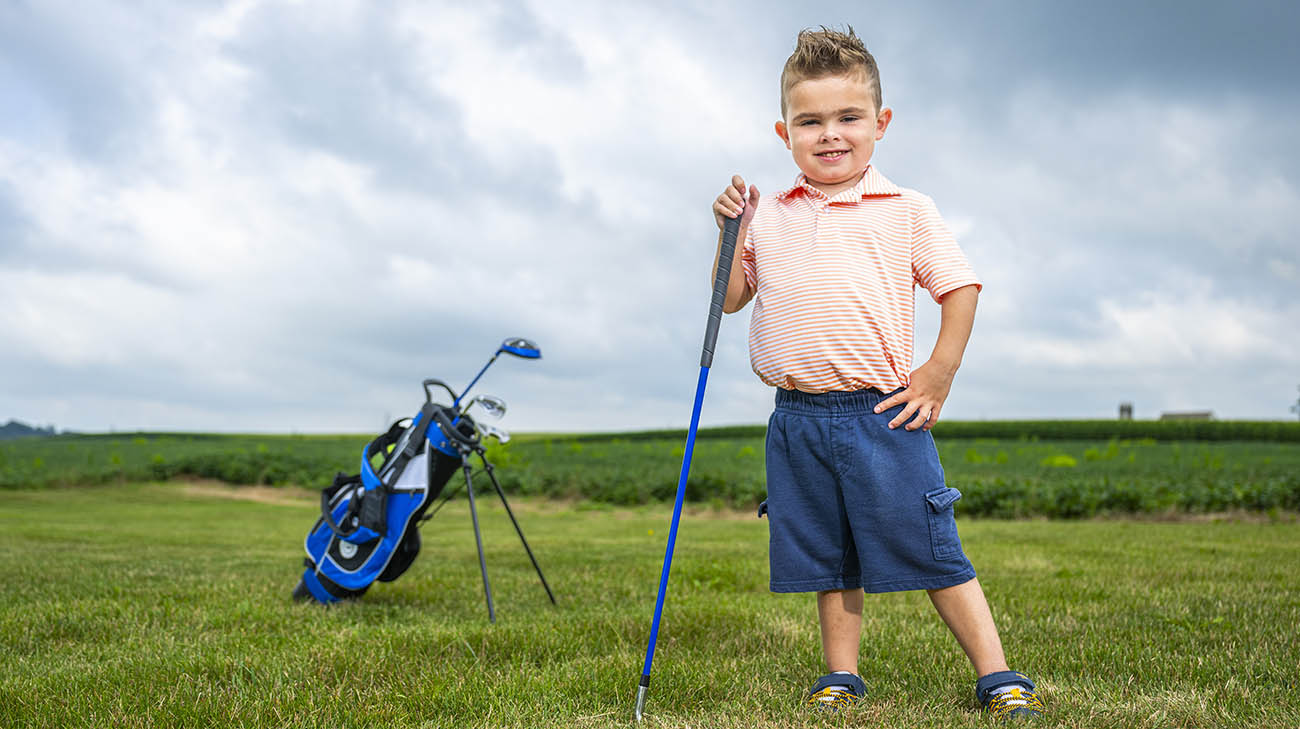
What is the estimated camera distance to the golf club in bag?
5.54 m

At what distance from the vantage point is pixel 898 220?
3270 millimetres

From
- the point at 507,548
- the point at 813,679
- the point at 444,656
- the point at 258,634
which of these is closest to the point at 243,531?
the point at 507,548

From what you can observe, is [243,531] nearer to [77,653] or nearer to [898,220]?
[77,653]

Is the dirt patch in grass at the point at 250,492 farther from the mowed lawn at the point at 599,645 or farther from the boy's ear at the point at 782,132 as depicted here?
the boy's ear at the point at 782,132

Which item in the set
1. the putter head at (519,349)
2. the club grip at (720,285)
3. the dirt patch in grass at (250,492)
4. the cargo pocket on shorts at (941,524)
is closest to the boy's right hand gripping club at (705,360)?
the club grip at (720,285)

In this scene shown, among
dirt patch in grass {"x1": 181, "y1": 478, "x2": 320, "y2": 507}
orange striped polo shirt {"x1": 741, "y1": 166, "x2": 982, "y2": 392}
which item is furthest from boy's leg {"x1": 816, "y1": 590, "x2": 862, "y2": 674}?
dirt patch in grass {"x1": 181, "y1": 478, "x2": 320, "y2": 507}

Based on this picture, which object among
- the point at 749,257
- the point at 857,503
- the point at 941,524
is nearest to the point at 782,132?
the point at 749,257

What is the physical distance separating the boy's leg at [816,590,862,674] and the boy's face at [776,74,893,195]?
146 centimetres

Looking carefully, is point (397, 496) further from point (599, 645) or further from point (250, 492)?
point (250, 492)

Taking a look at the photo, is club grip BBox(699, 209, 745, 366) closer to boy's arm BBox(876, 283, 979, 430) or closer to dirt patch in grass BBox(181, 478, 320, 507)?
boy's arm BBox(876, 283, 979, 430)

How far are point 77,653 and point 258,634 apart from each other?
752mm

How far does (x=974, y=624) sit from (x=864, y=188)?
1.52 m

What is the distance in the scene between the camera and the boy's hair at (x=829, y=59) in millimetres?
3176

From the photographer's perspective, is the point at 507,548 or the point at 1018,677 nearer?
the point at 1018,677
